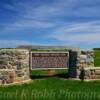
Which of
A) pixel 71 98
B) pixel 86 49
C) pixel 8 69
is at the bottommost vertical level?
pixel 71 98

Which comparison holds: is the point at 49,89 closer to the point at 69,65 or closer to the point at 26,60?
the point at 26,60

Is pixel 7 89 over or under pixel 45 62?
under

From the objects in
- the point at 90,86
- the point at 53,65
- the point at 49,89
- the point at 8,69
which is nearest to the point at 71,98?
the point at 49,89

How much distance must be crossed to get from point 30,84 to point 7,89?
1.50m

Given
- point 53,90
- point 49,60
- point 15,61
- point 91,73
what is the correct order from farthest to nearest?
point 49,60 → point 91,73 → point 15,61 → point 53,90

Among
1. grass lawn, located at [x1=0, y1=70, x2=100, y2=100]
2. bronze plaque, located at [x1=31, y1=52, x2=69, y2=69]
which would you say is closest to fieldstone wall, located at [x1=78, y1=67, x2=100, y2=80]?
grass lawn, located at [x1=0, y1=70, x2=100, y2=100]

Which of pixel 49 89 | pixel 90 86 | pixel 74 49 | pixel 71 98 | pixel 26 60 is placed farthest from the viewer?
pixel 74 49

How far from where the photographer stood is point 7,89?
12.9 m

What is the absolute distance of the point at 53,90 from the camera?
12.4 metres

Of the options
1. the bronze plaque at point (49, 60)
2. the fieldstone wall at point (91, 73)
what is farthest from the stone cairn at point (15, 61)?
the fieldstone wall at point (91, 73)

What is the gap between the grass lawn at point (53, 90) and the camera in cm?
1125

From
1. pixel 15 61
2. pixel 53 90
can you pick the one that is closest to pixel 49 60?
pixel 15 61

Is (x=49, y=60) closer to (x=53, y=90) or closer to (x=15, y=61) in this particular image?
(x=15, y=61)

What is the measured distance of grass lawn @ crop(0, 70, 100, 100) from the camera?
1125cm
